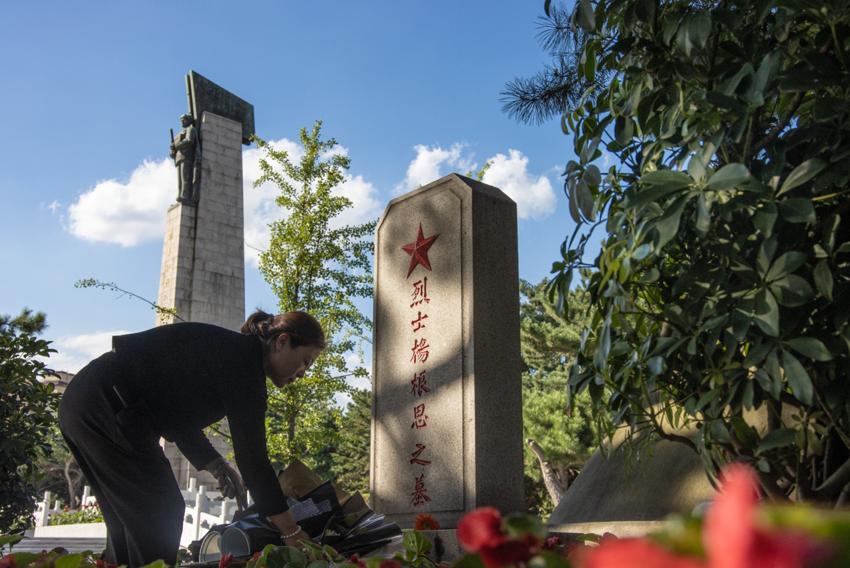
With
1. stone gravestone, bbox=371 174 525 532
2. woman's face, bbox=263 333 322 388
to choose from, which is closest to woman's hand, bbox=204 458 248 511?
woman's face, bbox=263 333 322 388

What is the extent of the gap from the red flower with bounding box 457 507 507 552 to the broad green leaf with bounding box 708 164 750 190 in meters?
0.75

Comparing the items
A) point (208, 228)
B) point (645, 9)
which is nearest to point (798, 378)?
point (645, 9)

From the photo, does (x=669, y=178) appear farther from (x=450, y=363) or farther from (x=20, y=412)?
(x=20, y=412)

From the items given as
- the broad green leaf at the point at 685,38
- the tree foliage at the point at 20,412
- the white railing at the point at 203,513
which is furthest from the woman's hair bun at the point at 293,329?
the white railing at the point at 203,513

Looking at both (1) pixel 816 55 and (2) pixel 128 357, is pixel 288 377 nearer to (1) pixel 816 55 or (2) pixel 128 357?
(2) pixel 128 357

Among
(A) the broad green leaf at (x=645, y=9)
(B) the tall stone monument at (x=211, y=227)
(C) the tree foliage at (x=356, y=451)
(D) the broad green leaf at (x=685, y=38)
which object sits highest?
(B) the tall stone monument at (x=211, y=227)

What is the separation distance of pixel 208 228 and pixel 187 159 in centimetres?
146

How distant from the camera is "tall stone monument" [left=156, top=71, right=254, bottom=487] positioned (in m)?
11.8

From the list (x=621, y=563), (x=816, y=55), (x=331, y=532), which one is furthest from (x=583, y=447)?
(x=621, y=563)

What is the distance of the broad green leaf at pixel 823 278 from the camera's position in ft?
3.76

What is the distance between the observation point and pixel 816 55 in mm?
1257

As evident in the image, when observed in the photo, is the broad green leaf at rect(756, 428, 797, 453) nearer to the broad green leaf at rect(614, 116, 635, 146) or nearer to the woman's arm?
the broad green leaf at rect(614, 116, 635, 146)

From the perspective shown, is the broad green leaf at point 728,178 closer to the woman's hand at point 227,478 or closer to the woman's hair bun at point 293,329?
the woman's hair bun at point 293,329

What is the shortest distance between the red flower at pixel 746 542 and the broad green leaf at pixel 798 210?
1.02m
